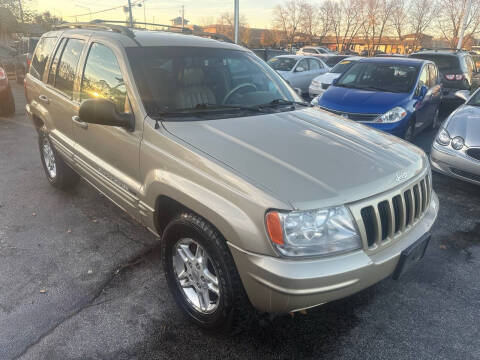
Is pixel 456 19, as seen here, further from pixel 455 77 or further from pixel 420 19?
pixel 455 77

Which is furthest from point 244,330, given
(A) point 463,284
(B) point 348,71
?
(B) point 348,71

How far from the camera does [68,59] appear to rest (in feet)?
11.6

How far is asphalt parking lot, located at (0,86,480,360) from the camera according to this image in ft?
7.30

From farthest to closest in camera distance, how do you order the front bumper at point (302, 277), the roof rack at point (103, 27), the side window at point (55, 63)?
the side window at point (55, 63), the roof rack at point (103, 27), the front bumper at point (302, 277)

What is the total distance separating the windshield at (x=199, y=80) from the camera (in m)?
2.62

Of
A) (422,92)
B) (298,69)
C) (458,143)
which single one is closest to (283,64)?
(298,69)

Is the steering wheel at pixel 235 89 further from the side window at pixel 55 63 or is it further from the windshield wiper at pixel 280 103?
the side window at pixel 55 63

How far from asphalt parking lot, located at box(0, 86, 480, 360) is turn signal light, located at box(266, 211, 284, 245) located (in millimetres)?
881

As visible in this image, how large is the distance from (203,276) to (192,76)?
1590 millimetres

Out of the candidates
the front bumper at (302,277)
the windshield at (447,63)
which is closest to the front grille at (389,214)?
the front bumper at (302,277)

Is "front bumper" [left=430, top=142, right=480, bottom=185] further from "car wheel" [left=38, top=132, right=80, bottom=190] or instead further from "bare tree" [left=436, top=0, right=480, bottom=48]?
"bare tree" [left=436, top=0, right=480, bottom=48]

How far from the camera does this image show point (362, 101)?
19.7ft

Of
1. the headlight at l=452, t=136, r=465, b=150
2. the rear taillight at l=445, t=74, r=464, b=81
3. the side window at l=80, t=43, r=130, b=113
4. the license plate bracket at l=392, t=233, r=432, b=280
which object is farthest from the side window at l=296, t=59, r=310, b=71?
the license plate bracket at l=392, t=233, r=432, b=280

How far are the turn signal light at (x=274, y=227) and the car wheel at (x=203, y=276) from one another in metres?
0.32
